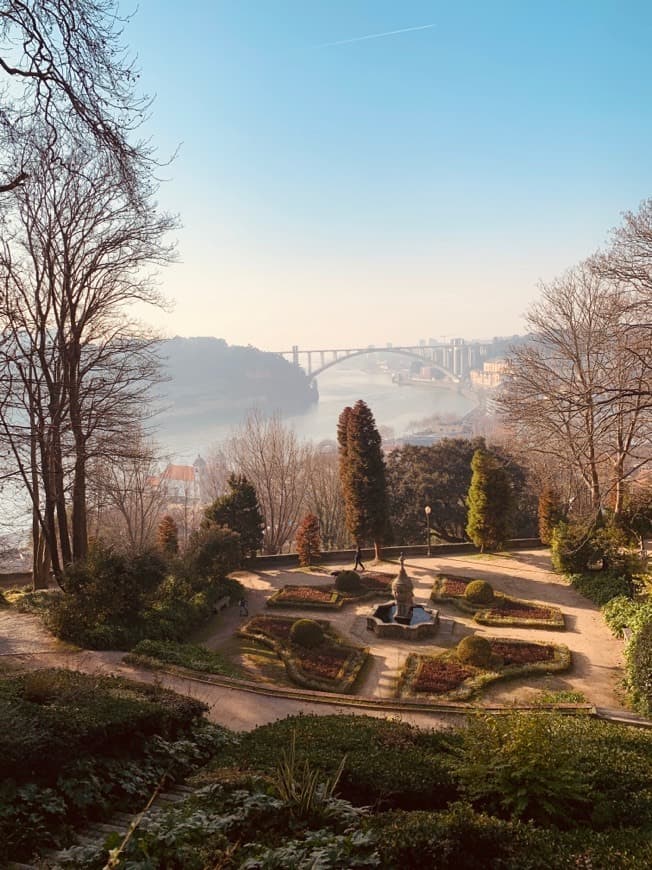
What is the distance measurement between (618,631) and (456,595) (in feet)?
15.3

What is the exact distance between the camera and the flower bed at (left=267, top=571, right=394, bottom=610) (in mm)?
17984

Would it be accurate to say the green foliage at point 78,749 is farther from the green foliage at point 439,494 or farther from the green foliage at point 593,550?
the green foliage at point 439,494

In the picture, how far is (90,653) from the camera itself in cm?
1274

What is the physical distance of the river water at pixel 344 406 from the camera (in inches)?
2660

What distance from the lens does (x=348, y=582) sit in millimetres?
19250

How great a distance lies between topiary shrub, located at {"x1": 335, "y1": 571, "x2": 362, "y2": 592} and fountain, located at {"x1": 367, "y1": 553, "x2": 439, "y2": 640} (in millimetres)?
1957

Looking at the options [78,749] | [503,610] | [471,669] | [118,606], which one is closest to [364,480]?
[503,610]

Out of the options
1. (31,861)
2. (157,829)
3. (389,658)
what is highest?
(157,829)

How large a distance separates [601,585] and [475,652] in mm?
6328

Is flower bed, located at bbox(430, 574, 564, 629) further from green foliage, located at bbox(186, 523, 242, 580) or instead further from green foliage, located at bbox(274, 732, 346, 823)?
green foliage, located at bbox(274, 732, 346, 823)

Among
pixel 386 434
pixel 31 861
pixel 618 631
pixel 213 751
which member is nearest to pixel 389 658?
pixel 618 631

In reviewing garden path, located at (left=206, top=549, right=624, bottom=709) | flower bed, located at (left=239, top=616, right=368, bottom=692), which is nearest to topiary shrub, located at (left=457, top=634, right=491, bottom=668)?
garden path, located at (left=206, top=549, right=624, bottom=709)

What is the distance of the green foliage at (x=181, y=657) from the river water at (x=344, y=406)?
2904 centimetres

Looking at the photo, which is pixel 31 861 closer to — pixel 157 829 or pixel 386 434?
pixel 157 829
